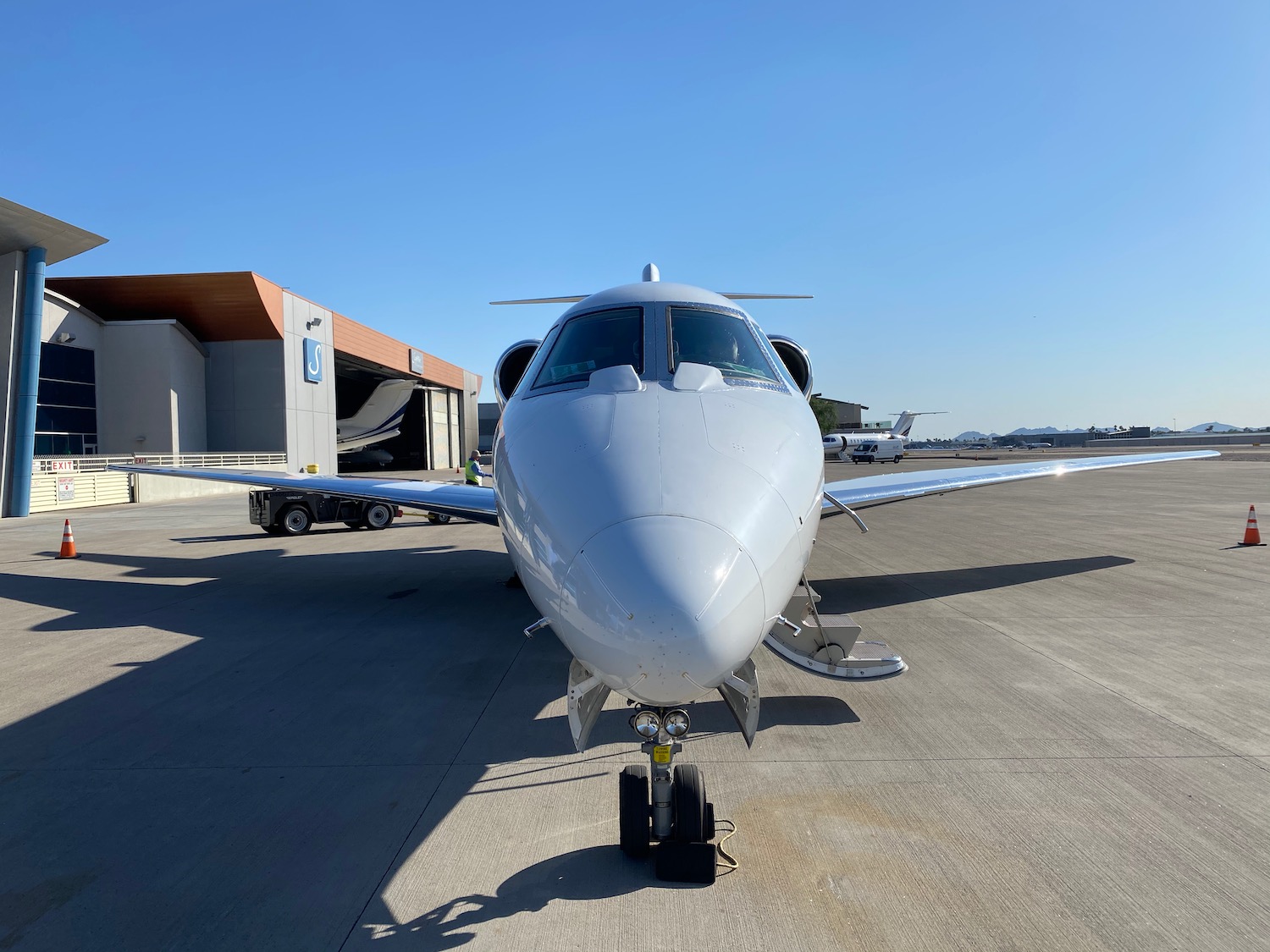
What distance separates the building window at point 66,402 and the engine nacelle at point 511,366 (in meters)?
33.7

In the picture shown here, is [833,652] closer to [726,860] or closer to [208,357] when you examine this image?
[726,860]

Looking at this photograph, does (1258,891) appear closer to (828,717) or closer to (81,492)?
(828,717)

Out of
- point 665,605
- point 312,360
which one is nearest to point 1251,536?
point 665,605

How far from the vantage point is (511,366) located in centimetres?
666

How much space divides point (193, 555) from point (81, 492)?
55.2 ft

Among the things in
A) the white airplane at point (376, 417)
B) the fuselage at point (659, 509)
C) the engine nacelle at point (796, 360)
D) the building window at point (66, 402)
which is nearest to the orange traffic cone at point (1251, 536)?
the engine nacelle at point (796, 360)

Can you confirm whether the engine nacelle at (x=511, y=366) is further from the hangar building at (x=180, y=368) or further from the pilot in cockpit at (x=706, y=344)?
the hangar building at (x=180, y=368)

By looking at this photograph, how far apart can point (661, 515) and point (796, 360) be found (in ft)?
15.1

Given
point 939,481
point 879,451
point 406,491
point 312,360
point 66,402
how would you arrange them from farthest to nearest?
point 879,451 → point 312,360 → point 66,402 → point 406,491 → point 939,481

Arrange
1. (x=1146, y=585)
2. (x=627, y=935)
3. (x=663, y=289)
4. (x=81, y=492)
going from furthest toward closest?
(x=81, y=492)
(x=1146, y=585)
(x=663, y=289)
(x=627, y=935)

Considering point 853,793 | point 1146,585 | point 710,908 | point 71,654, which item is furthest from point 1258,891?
point 71,654

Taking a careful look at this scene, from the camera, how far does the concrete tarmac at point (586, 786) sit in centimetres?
294

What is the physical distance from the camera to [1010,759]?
4.39 metres

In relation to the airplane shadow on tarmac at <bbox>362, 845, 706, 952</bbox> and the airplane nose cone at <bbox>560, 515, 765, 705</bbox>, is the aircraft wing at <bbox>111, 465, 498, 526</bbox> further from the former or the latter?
the airplane nose cone at <bbox>560, 515, 765, 705</bbox>
